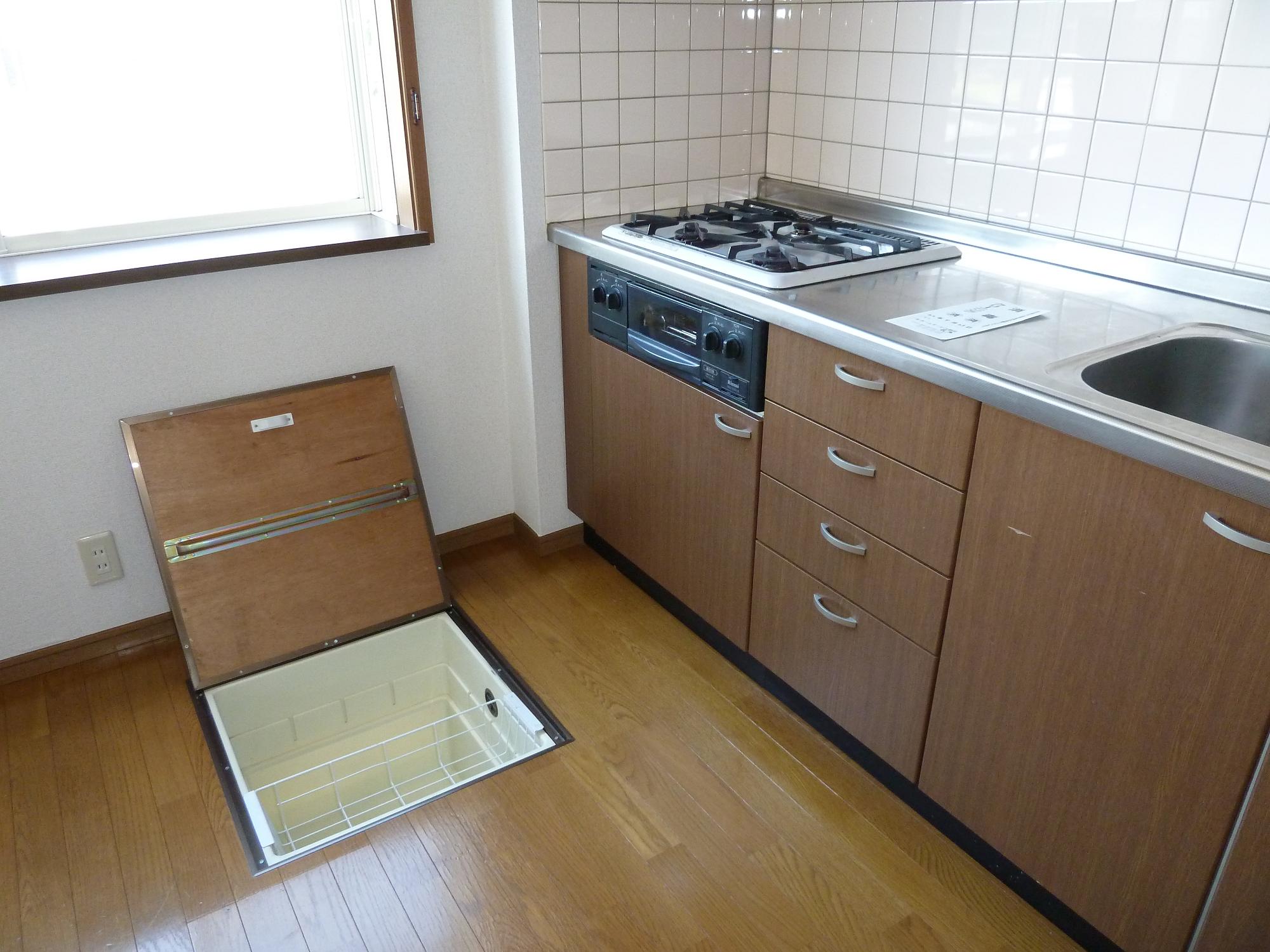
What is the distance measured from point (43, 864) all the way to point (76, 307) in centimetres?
111

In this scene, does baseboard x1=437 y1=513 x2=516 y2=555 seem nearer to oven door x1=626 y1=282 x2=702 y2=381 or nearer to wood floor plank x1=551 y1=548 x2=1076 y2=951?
wood floor plank x1=551 y1=548 x2=1076 y2=951

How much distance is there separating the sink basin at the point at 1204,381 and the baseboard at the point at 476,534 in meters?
1.76

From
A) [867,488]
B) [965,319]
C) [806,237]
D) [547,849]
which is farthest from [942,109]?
[547,849]

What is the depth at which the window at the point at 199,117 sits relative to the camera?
2092 millimetres

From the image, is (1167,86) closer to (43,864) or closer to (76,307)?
(76,307)

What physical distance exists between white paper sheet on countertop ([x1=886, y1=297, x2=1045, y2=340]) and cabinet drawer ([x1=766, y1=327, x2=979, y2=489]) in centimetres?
9

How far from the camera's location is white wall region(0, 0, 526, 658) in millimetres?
2100

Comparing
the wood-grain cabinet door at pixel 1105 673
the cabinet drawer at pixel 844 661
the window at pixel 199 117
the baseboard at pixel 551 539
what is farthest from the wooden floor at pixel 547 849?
the window at pixel 199 117

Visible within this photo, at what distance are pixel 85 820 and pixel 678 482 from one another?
137 centimetres

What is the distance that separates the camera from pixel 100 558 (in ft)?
7.39

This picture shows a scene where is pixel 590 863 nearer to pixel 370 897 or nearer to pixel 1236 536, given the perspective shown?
pixel 370 897

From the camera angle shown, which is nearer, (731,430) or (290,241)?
(731,430)

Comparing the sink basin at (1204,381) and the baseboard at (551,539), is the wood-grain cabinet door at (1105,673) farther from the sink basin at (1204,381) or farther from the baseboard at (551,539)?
the baseboard at (551,539)

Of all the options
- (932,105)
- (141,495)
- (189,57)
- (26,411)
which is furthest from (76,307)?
(932,105)
